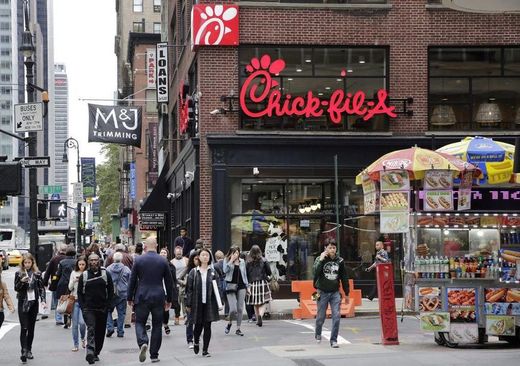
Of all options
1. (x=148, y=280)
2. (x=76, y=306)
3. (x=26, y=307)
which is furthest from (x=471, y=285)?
(x=26, y=307)

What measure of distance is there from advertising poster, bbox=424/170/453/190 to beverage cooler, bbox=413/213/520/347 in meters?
0.61

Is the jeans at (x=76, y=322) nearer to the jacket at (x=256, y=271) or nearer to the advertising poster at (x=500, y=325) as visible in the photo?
the jacket at (x=256, y=271)

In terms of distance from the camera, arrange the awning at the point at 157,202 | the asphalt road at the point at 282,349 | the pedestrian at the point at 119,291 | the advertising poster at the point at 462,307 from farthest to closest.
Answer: the awning at the point at 157,202, the pedestrian at the point at 119,291, the advertising poster at the point at 462,307, the asphalt road at the point at 282,349

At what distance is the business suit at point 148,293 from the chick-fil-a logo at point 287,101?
13585 mm

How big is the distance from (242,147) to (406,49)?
234 inches

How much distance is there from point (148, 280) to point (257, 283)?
682cm

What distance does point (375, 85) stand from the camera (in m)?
27.7

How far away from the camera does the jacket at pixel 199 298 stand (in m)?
14.3

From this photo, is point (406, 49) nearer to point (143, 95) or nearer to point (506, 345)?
point (506, 345)

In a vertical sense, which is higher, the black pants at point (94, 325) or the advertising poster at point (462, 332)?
the black pants at point (94, 325)

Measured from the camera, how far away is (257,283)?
66.3 ft

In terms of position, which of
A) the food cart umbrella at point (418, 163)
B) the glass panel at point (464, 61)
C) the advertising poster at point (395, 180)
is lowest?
the advertising poster at point (395, 180)

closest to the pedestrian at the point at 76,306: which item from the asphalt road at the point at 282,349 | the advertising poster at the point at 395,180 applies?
the asphalt road at the point at 282,349

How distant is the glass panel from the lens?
27703 millimetres
